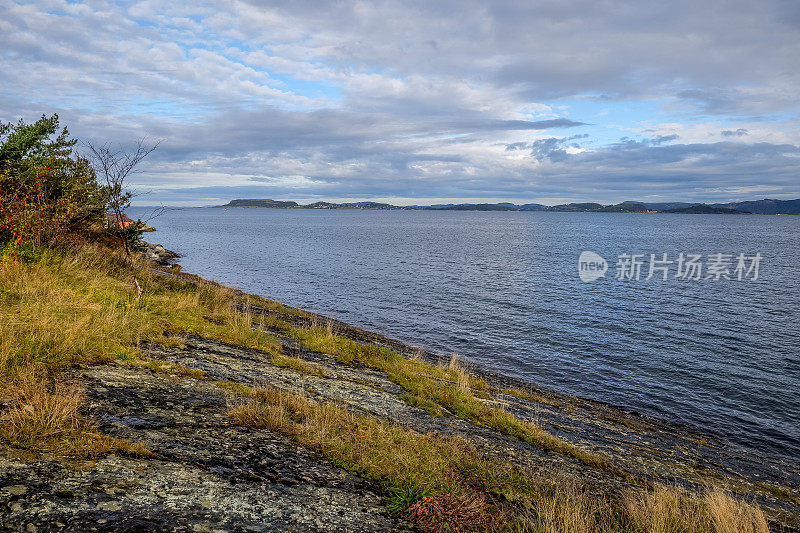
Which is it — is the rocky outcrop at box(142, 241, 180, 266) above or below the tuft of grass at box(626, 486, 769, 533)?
below

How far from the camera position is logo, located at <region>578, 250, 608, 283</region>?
5565cm

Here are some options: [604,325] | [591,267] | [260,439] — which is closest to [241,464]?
[260,439]

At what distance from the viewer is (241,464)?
624 cm

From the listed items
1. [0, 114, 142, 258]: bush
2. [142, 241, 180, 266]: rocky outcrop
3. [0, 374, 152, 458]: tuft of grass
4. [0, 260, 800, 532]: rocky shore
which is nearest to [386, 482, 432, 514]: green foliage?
[0, 260, 800, 532]: rocky shore

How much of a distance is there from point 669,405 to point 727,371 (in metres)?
6.64

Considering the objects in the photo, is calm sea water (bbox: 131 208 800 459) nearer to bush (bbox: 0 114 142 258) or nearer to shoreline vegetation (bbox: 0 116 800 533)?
shoreline vegetation (bbox: 0 116 800 533)

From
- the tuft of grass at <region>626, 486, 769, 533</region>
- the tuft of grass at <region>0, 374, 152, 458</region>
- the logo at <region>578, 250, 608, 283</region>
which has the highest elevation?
the tuft of grass at <region>0, 374, 152, 458</region>

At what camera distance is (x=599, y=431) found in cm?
1471

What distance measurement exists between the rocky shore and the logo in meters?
41.1

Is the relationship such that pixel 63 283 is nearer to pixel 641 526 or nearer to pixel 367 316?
pixel 641 526

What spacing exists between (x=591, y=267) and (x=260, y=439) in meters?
65.7

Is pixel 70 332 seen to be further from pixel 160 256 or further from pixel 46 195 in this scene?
pixel 160 256

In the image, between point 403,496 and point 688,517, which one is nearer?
point 403,496

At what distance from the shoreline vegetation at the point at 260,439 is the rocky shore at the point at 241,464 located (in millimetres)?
32
